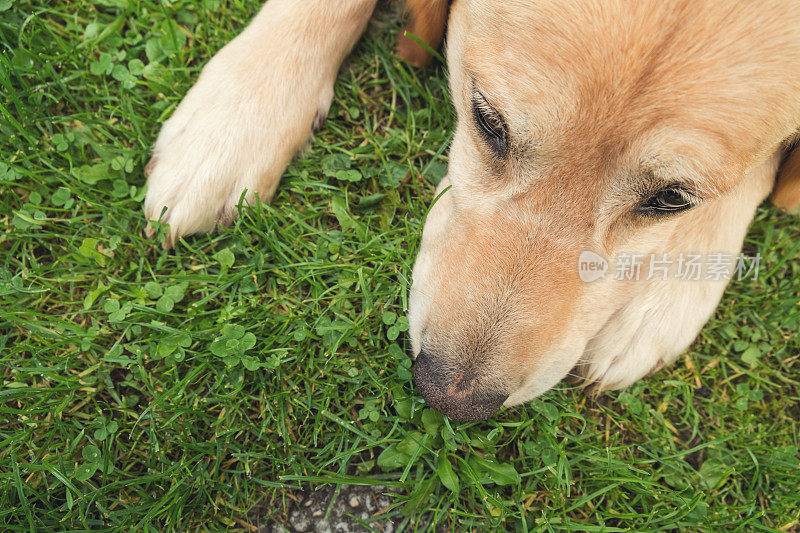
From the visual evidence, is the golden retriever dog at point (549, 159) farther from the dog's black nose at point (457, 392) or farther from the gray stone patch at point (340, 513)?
the gray stone patch at point (340, 513)

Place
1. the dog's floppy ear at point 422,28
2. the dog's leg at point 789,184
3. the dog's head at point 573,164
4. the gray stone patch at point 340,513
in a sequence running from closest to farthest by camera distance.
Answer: the dog's head at point 573,164 → the gray stone patch at point 340,513 → the dog's floppy ear at point 422,28 → the dog's leg at point 789,184

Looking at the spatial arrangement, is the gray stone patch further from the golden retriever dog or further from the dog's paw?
the dog's paw

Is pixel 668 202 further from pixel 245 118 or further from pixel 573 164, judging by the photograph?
pixel 245 118

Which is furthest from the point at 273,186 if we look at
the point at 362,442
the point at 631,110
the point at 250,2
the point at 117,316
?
the point at 631,110

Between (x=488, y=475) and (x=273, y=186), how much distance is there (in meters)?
1.54

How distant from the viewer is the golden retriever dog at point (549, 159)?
59.9 inches

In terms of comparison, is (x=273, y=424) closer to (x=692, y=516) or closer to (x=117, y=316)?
(x=117, y=316)

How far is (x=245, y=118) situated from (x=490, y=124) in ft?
3.36

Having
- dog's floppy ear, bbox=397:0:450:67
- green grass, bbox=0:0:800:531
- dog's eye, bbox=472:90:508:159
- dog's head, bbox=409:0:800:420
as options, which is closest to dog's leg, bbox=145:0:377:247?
green grass, bbox=0:0:800:531

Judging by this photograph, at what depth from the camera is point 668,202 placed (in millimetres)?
1755

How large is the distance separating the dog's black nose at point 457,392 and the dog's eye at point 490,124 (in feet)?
2.57

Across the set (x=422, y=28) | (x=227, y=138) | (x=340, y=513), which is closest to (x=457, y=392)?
Result: (x=340, y=513)

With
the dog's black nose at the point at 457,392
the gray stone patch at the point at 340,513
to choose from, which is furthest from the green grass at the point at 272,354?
the dog's black nose at the point at 457,392

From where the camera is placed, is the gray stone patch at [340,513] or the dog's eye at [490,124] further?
the gray stone patch at [340,513]
